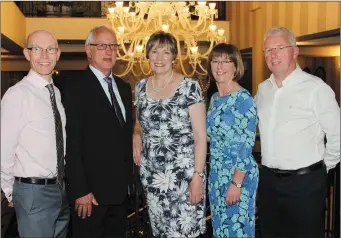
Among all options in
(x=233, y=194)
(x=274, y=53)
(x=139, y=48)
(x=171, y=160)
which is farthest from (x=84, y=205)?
(x=139, y=48)

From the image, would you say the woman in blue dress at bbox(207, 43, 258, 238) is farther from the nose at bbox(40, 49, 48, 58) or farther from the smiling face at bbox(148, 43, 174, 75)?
the nose at bbox(40, 49, 48, 58)

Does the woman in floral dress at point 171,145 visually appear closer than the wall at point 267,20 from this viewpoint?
Yes

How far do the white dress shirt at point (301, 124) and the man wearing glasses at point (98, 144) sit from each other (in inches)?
37.5

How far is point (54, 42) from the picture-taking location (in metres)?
2.63

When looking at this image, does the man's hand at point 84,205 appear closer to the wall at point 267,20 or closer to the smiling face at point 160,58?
the smiling face at point 160,58

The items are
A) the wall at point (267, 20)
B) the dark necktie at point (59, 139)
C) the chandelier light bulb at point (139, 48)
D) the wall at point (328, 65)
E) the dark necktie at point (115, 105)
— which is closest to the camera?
the dark necktie at point (59, 139)

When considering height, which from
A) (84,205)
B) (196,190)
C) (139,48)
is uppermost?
(139,48)

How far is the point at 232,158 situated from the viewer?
2.66m

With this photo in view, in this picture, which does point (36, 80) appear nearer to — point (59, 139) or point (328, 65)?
point (59, 139)

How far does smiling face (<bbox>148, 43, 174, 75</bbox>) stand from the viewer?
103 inches

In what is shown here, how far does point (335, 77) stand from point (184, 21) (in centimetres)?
564

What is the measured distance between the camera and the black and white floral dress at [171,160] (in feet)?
8.44

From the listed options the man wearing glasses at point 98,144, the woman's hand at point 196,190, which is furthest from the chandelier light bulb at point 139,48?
the woman's hand at point 196,190

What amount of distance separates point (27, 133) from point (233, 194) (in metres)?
1.26
